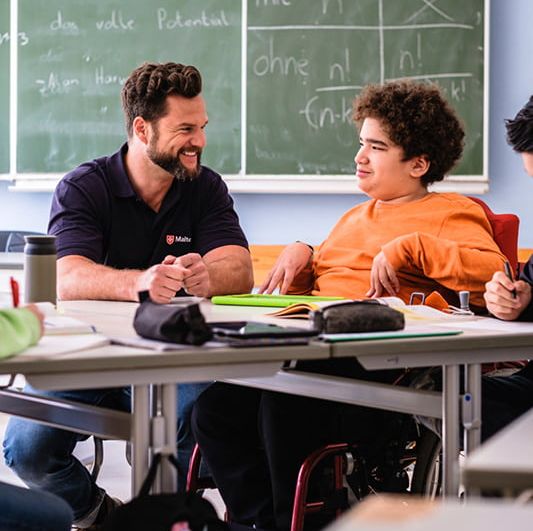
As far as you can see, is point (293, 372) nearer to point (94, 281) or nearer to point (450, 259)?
point (450, 259)

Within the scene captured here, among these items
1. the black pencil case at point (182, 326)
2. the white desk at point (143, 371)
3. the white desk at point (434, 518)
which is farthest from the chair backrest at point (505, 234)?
the white desk at point (434, 518)

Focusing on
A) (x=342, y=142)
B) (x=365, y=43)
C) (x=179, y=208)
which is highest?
(x=365, y=43)

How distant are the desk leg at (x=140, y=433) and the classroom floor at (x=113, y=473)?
1.58m

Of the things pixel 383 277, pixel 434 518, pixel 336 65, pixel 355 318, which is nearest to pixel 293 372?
pixel 383 277

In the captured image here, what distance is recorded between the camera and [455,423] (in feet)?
6.17

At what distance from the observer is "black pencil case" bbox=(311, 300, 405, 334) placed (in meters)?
1.77

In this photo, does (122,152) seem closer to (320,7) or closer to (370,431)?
(370,431)

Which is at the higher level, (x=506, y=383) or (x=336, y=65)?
(x=336, y=65)

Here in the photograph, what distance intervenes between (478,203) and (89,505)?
1266mm

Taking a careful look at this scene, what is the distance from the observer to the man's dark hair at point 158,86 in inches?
117

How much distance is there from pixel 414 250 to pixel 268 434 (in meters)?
0.55

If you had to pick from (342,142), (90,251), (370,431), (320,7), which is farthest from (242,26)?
(370,431)

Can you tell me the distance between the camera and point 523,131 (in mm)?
2244

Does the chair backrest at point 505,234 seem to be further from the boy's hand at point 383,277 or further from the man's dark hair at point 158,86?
the man's dark hair at point 158,86
